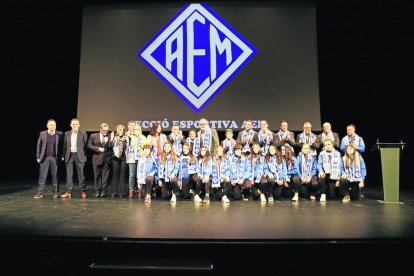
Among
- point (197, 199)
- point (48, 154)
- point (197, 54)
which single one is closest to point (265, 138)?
point (197, 199)

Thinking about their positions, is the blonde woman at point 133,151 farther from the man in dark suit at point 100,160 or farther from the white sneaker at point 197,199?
the white sneaker at point 197,199

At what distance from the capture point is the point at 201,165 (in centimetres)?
584

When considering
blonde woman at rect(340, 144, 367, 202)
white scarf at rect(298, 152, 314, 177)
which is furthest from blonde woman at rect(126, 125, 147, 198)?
blonde woman at rect(340, 144, 367, 202)

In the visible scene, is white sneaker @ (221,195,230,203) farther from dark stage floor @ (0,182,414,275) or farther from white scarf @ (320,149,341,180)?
white scarf @ (320,149,341,180)

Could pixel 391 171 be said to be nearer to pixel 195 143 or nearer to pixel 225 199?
pixel 225 199

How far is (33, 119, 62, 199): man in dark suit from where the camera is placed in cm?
579

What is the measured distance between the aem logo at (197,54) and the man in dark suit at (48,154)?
2447 millimetres

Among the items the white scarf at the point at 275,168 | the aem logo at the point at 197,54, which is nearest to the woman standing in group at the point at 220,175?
the white scarf at the point at 275,168

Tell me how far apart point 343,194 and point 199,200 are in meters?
2.46

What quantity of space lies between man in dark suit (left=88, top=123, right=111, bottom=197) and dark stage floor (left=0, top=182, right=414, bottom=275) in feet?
5.25

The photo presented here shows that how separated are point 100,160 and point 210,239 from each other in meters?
3.50

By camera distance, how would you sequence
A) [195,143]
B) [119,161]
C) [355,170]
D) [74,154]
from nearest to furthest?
[355,170] < [74,154] < [119,161] < [195,143]

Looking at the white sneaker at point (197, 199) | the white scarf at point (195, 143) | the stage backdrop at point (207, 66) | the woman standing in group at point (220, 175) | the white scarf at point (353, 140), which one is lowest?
the white sneaker at point (197, 199)

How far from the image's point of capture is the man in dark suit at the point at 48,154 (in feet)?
19.0
